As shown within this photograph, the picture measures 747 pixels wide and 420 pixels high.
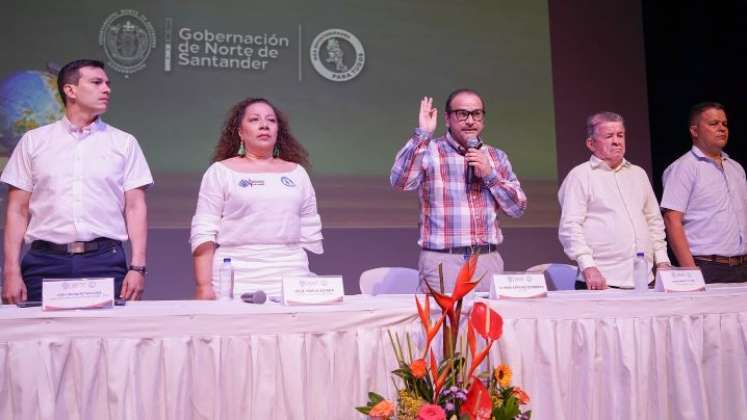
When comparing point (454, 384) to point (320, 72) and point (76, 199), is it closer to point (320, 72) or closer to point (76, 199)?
point (76, 199)

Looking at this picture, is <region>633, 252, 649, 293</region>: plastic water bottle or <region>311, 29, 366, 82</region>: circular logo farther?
<region>311, 29, 366, 82</region>: circular logo

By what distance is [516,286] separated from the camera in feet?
6.82

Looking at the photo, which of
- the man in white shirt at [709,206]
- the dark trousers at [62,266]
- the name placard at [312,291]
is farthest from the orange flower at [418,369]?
the man in white shirt at [709,206]

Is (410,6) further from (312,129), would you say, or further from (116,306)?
(116,306)

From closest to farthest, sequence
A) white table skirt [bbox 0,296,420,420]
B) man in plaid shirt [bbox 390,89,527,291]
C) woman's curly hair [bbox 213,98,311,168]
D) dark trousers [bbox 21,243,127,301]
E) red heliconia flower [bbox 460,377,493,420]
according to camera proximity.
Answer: red heliconia flower [bbox 460,377,493,420] < white table skirt [bbox 0,296,420,420] < dark trousers [bbox 21,243,127,301] < man in plaid shirt [bbox 390,89,527,291] < woman's curly hair [bbox 213,98,311,168]

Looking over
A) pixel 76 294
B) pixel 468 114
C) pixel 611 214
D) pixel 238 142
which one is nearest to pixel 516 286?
pixel 468 114

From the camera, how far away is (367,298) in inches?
87.0

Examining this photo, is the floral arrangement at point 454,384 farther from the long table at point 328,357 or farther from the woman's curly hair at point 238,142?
the woman's curly hair at point 238,142

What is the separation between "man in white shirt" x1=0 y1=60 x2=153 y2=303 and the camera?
2.46 metres

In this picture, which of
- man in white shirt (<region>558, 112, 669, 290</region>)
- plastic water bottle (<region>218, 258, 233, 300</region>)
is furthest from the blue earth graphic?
man in white shirt (<region>558, 112, 669, 290</region>)

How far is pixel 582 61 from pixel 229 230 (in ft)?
11.5

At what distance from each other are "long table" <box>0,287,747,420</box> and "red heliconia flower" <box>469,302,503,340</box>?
1.55 ft

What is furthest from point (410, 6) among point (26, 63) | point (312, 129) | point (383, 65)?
point (26, 63)

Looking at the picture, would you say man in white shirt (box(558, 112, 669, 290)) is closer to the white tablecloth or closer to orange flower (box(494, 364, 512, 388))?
the white tablecloth
